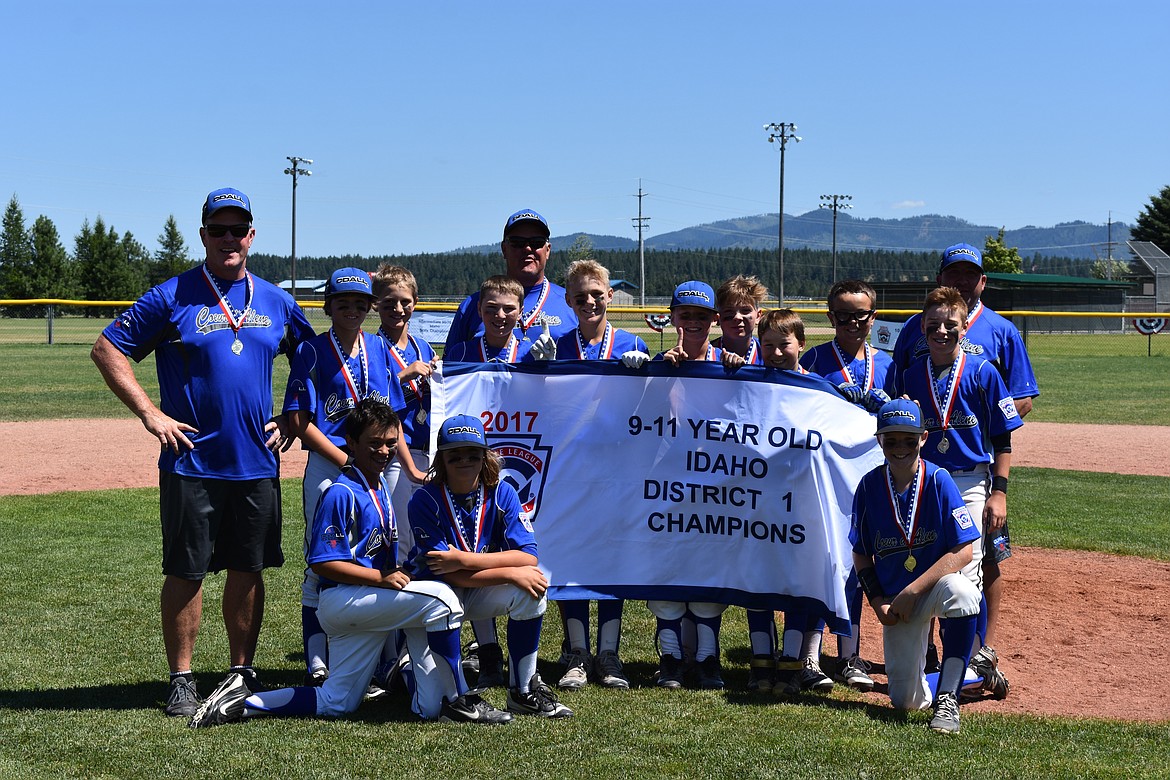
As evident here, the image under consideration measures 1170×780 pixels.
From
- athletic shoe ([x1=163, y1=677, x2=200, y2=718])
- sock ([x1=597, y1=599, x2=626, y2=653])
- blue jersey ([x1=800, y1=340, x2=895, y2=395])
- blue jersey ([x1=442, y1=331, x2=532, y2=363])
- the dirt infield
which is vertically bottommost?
the dirt infield

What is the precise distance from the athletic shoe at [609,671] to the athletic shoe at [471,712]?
69 centimetres

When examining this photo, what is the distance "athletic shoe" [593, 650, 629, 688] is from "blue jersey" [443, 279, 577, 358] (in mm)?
1685

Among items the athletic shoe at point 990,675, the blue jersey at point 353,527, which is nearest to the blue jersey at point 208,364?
the blue jersey at point 353,527

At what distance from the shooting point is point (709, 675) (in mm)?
5379

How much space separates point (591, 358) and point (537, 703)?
5.81 ft

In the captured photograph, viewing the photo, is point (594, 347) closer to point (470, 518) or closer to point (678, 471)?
point (678, 471)

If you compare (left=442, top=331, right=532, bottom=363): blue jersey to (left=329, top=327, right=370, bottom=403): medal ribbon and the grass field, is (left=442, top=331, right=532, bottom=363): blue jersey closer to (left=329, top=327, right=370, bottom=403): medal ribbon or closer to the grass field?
(left=329, top=327, right=370, bottom=403): medal ribbon

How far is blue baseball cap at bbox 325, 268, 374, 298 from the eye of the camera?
518cm

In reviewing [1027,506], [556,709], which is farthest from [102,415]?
[556,709]

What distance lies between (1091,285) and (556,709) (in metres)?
66.4

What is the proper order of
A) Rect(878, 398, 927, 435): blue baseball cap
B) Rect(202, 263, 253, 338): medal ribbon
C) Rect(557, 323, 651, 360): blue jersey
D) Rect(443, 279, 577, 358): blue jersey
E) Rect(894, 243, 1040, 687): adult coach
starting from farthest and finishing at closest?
Rect(443, 279, 577, 358): blue jersey
Rect(557, 323, 651, 360): blue jersey
Rect(894, 243, 1040, 687): adult coach
Rect(202, 263, 253, 338): medal ribbon
Rect(878, 398, 927, 435): blue baseball cap

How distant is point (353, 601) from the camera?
15.4 feet

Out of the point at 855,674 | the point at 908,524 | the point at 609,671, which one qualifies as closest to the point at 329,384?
the point at 609,671

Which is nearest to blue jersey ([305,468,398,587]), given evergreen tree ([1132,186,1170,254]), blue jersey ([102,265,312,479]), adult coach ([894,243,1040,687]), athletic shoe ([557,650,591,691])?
blue jersey ([102,265,312,479])
